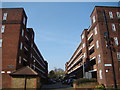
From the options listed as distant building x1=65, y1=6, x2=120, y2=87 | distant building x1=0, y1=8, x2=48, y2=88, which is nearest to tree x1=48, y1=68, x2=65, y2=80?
distant building x1=0, y1=8, x2=48, y2=88

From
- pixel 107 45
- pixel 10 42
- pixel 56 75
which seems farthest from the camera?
pixel 56 75

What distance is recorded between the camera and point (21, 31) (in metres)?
29.9

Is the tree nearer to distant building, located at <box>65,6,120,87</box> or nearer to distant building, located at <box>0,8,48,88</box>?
distant building, located at <box>0,8,48,88</box>

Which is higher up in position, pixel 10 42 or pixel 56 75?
pixel 10 42

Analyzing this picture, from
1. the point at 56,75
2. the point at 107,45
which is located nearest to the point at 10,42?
the point at 107,45

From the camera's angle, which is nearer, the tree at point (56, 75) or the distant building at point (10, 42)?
the distant building at point (10, 42)

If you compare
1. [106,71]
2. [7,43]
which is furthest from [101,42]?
[7,43]

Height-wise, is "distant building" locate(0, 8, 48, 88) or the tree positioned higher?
"distant building" locate(0, 8, 48, 88)

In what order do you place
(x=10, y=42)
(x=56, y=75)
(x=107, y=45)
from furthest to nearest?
1. (x=56, y=75)
2. (x=10, y=42)
3. (x=107, y=45)

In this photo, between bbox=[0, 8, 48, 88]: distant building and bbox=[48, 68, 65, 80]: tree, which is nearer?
bbox=[0, 8, 48, 88]: distant building

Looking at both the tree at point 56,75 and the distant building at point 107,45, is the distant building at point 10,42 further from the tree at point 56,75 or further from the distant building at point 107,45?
the tree at point 56,75

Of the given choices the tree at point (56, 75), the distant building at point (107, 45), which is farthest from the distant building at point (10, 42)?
the tree at point (56, 75)

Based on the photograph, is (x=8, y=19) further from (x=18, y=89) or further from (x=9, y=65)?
(x=18, y=89)

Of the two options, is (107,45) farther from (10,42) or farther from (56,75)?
(56,75)
